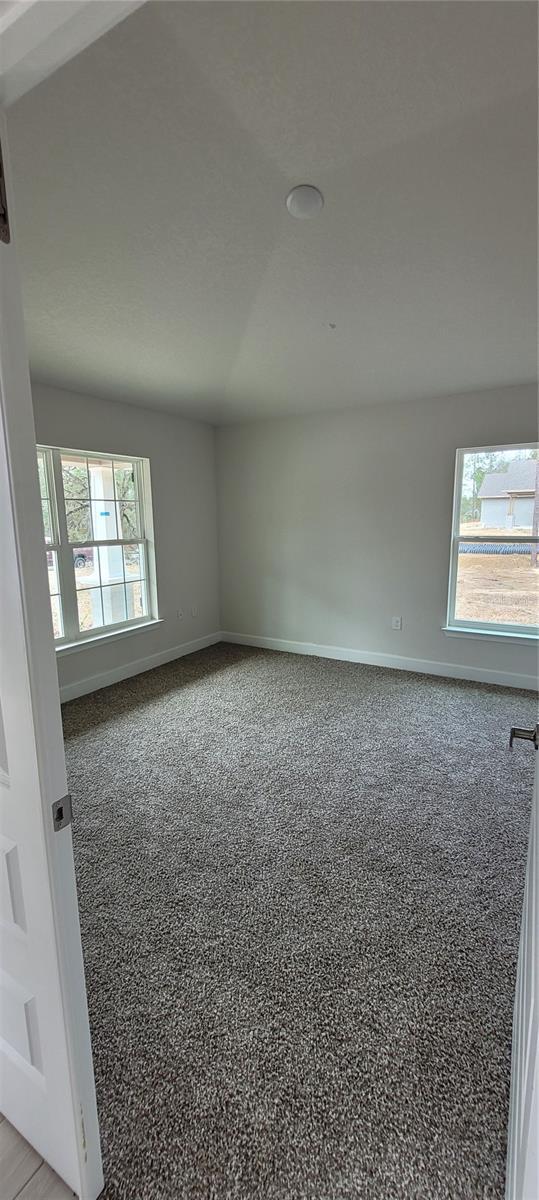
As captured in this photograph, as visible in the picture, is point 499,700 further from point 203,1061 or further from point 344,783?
point 203,1061

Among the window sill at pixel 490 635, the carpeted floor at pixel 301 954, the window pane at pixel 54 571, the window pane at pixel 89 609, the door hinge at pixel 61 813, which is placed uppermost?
the window pane at pixel 54 571

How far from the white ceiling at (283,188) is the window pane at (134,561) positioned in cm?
153

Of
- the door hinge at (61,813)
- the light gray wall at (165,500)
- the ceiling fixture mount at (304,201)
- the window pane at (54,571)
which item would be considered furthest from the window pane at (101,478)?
the door hinge at (61,813)

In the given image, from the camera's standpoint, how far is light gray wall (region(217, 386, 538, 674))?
401 cm

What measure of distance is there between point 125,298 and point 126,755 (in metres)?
2.57

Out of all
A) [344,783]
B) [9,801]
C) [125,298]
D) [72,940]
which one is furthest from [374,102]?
[344,783]

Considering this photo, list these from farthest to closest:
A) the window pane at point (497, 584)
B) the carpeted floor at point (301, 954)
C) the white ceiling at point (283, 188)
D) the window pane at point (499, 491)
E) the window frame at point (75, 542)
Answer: the window pane at point (497, 584) < the window pane at point (499, 491) < the window frame at point (75, 542) < the white ceiling at point (283, 188) < the carpeted floor at point (301, 954)

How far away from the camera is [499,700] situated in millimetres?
3684

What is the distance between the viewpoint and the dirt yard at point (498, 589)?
3854 mm

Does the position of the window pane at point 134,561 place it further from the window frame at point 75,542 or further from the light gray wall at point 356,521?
the light gray wall at point 356,521

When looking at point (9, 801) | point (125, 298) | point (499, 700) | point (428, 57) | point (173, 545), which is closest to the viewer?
point (9, 801)

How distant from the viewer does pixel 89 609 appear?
4.02m

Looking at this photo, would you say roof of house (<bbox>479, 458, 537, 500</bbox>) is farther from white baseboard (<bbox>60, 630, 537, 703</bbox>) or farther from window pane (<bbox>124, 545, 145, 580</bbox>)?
window pane (<bbox>124, 545, 145, 580</bbox>)

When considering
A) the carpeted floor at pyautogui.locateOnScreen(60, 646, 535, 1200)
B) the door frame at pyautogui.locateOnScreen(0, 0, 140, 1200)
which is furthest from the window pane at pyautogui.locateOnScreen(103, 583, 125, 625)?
the door frame at pyautogui.locateOnScreen(0, 0, 140, 1200)
